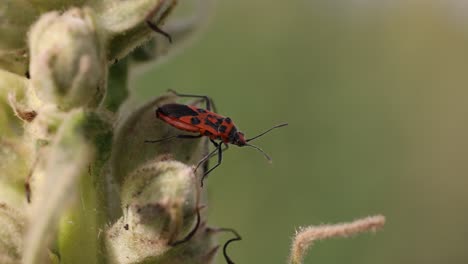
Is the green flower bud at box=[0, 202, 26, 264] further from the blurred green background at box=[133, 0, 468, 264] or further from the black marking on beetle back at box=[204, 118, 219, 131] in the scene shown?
the blurred green background at box=[133, 0, 468, 264]

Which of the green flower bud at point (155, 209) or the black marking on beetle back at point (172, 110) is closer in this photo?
the green flower bud at point (155, 209)

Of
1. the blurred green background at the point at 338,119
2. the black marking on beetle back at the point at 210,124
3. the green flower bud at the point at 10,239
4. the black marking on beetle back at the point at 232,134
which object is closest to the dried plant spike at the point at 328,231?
the black marking on beetle back at the point at 210,124

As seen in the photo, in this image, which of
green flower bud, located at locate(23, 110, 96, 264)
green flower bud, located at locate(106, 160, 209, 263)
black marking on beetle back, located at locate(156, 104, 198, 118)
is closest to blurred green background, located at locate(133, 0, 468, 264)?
black marking on beetle back, located at locate(156, 104, 198, 118)

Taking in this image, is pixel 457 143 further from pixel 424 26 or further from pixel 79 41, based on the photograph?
pixel 79 41

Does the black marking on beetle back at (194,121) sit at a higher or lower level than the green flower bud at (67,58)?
lower

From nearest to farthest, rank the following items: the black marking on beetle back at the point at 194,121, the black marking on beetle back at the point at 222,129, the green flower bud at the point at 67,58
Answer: the green flower bud at the point at 67,58 < the black marking on beetle back at the point at 194,121 < the black marking on beetle back at the point at 222,129

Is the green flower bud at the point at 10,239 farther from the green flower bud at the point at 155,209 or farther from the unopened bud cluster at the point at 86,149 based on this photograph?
the green flower bud at the point at 155,209

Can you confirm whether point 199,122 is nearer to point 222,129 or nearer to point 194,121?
point 194,121

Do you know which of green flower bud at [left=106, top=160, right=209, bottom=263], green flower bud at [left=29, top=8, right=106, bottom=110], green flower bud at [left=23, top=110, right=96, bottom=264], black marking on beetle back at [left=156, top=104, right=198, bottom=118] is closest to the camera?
green flower bud at [left=23, top=110, right=96, bottom=264]
